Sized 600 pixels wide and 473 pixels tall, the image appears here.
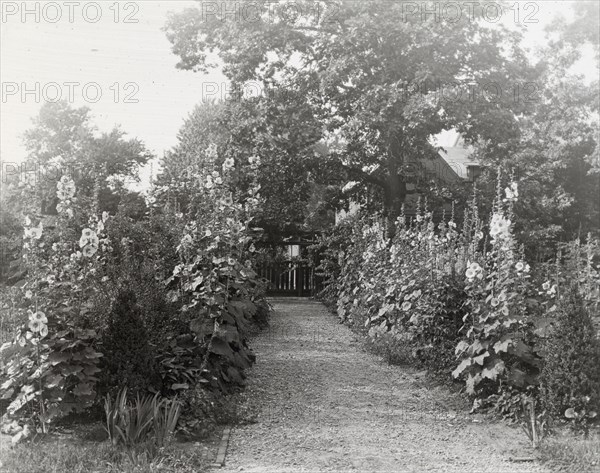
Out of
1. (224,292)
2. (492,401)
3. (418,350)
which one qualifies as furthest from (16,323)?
(418,350)

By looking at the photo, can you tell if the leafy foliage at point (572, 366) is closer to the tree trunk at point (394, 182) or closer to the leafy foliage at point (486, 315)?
the leafy foliage at point (486, 315)

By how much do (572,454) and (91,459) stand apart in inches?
128

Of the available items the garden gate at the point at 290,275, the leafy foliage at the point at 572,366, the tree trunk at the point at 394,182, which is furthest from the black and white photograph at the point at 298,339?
the garden gate at the point at 290,275

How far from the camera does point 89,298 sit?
515cm

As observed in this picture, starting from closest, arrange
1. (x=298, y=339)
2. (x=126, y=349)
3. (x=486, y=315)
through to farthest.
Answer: (x=126, y=349) < (x=486, y=315) < (x=298, y=339)

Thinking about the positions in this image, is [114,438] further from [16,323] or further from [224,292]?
[224,292]

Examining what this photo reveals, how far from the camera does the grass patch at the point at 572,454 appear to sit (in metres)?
4.09

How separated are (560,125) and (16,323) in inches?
1026

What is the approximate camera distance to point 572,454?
4.25 metres

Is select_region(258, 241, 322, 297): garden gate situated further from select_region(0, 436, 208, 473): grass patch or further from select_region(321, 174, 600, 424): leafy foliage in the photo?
select_region(0, 436, 208, 473): grass patch

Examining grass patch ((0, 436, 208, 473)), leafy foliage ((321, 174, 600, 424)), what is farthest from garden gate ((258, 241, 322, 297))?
grass patch ((0, 436, 208, 473))

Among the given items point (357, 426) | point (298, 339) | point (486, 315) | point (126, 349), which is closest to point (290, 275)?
point (298, 339)

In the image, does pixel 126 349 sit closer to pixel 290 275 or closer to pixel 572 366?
pixel 572 366

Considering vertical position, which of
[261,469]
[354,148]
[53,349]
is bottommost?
[261,469]
